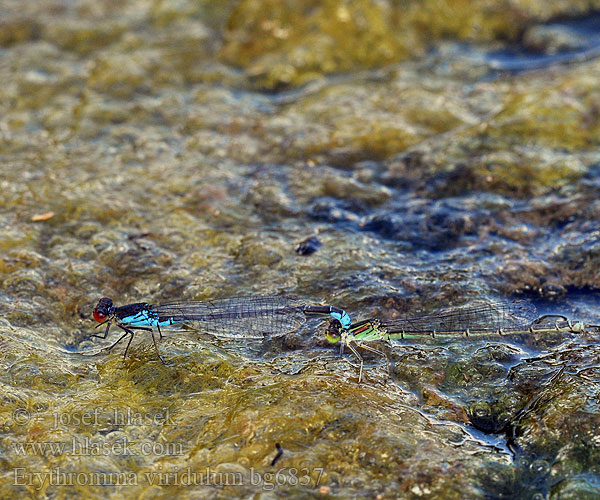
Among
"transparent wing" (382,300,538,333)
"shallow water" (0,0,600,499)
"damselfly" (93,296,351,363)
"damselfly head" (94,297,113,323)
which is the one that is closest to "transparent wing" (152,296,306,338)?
"damselfly" (93,296,351,363)

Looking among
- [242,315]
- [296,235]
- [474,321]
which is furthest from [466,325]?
[296,235]

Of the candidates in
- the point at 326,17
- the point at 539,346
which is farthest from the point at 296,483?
the point at 326,17

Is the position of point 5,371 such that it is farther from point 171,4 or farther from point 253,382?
point 171,4

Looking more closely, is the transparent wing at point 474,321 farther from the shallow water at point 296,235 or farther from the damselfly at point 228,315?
the damselfly at point 228,315

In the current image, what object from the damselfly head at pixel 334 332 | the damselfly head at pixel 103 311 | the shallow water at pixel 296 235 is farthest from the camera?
the damselfly head at pixel 103 311

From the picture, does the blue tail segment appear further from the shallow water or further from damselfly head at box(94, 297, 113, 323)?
damselfly head at box(94, 297, 113, 323)

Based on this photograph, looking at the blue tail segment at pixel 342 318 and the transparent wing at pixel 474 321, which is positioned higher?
the blue tail segment at pixel 342 318

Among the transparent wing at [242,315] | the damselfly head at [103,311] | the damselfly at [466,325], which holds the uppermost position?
the damselfly head at [103,311]

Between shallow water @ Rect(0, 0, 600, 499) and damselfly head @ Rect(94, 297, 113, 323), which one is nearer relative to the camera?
shallow water @ Rect(0, 0, 600, 499)

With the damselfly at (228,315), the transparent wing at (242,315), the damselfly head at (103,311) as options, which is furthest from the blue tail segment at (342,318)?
the damselfly head at (103,311)
